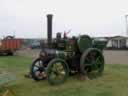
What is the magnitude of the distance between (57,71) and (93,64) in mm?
1450

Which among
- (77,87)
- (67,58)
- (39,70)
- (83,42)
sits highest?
(83,42)

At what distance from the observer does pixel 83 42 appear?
984 centimetres

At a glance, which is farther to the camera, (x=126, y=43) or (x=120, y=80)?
(x=126, y=43)

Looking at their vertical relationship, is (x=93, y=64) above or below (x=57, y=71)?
above

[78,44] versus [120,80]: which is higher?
[78,44]

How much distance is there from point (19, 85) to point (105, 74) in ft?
10.0

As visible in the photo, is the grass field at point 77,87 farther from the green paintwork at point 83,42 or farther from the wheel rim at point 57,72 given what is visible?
the green paintwork at point 83,42

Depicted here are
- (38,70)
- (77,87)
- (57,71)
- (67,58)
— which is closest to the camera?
(77,87)

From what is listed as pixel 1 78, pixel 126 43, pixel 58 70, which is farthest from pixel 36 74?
pixel 126 43

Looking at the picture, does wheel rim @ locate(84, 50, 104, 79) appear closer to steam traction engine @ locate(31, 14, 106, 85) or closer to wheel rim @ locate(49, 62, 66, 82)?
steam traction engine @ locate(31, 14, 106, 85)

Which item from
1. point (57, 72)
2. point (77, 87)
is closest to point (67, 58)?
point (57, 72)

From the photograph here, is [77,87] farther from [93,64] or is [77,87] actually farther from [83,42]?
[83,42]

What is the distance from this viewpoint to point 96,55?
1016 centimetres

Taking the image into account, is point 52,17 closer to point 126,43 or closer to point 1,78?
point 1,78
